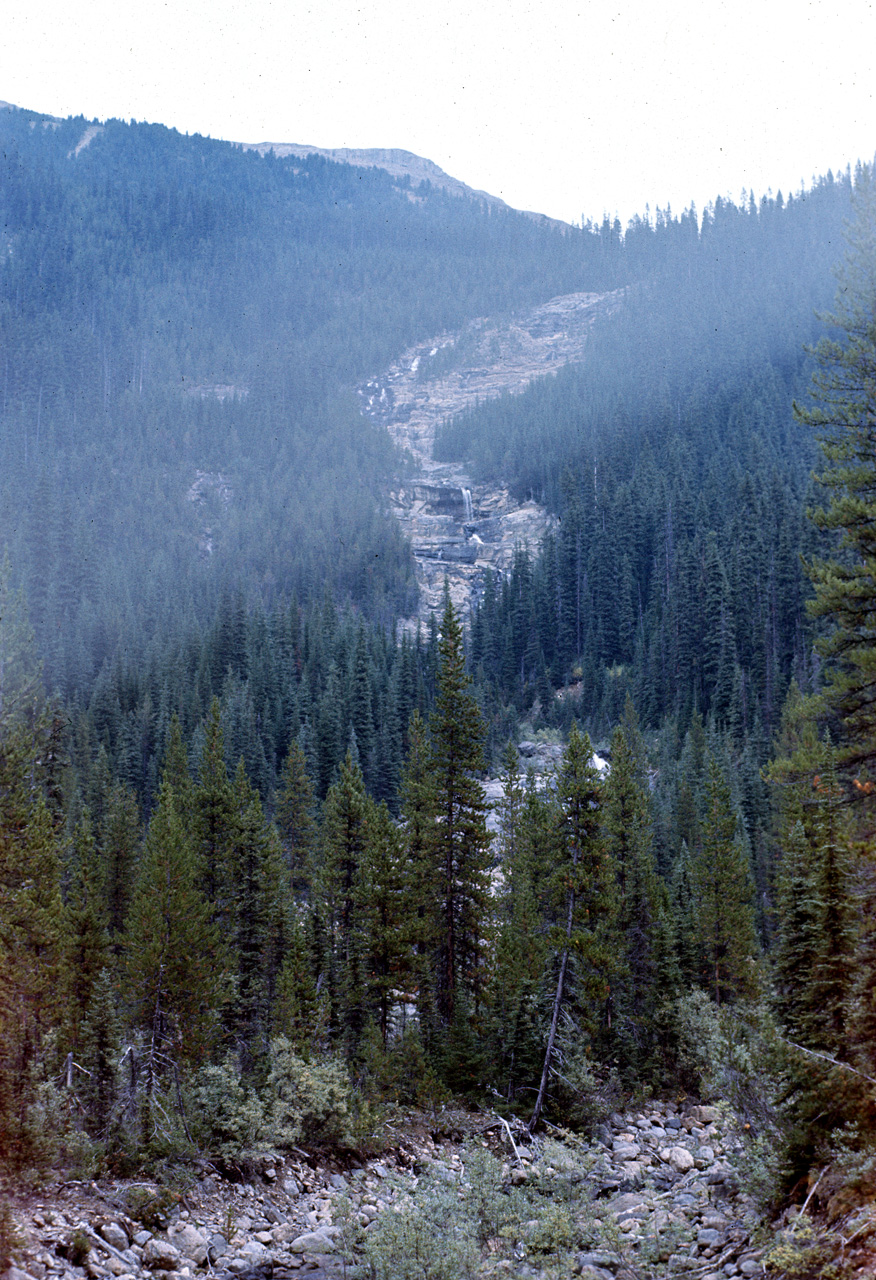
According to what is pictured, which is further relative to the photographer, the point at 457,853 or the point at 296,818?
the point at 296,818

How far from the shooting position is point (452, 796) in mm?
27703

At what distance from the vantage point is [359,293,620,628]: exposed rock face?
135 metres

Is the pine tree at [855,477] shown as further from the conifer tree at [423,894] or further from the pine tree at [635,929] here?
the conifer tree at [423,894]

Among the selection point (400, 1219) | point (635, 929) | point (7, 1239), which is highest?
point (7, 1239)

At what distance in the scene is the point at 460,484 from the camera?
153 metres

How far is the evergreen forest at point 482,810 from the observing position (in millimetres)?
15062

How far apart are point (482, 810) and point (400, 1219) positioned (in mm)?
17797

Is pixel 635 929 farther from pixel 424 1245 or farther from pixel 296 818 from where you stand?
pixel 296 818

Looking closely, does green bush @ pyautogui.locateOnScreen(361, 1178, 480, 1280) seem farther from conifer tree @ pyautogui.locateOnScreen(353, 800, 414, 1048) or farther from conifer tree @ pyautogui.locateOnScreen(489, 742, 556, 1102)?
conifer tree @ pyautogui.locateOnScreen(353, 800, 414, 1048)

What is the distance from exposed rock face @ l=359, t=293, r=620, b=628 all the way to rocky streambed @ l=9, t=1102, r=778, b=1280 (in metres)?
106

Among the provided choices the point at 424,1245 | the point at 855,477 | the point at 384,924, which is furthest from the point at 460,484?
the point at 424,1245

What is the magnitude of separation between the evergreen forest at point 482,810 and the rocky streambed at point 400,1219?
0.88m

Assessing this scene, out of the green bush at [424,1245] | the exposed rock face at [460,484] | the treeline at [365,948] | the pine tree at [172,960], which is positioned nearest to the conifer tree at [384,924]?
the treeline at [365,948]

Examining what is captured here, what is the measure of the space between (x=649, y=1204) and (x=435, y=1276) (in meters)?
5.85
